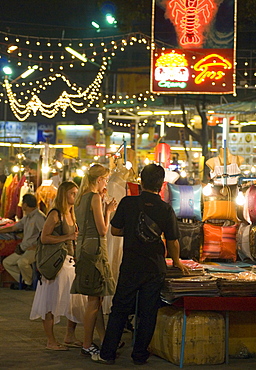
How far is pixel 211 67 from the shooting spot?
57.3 ft

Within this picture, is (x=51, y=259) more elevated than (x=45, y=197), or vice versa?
(x=45, y=197)

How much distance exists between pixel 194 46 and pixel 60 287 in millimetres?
11320

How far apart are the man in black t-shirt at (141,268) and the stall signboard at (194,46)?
10757 millimetres

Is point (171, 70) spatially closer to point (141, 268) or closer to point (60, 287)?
point (60, 287)

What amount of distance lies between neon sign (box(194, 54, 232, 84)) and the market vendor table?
11173 millimetres

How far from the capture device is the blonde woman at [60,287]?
7.46m

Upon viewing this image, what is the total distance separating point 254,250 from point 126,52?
33.4 meters

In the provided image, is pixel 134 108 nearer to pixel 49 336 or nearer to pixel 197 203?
pixel 197 203

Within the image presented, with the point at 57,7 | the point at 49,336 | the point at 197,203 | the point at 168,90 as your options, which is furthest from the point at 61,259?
the point at 57,7

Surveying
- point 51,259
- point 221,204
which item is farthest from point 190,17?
point 51,259

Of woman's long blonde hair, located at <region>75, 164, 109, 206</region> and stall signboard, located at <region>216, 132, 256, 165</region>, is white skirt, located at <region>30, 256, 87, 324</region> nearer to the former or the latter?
woman's long blonde hair, located at <region>75, 164, 109, 206</region>

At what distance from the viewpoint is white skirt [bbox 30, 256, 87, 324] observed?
7473mm

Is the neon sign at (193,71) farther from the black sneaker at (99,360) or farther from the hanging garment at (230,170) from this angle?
the black sneaker at (99,360)

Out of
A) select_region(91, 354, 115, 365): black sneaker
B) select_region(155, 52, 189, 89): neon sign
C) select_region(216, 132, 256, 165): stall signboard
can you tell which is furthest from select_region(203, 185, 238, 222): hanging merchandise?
select_region(216, 132, 256, 165): stall signboard
